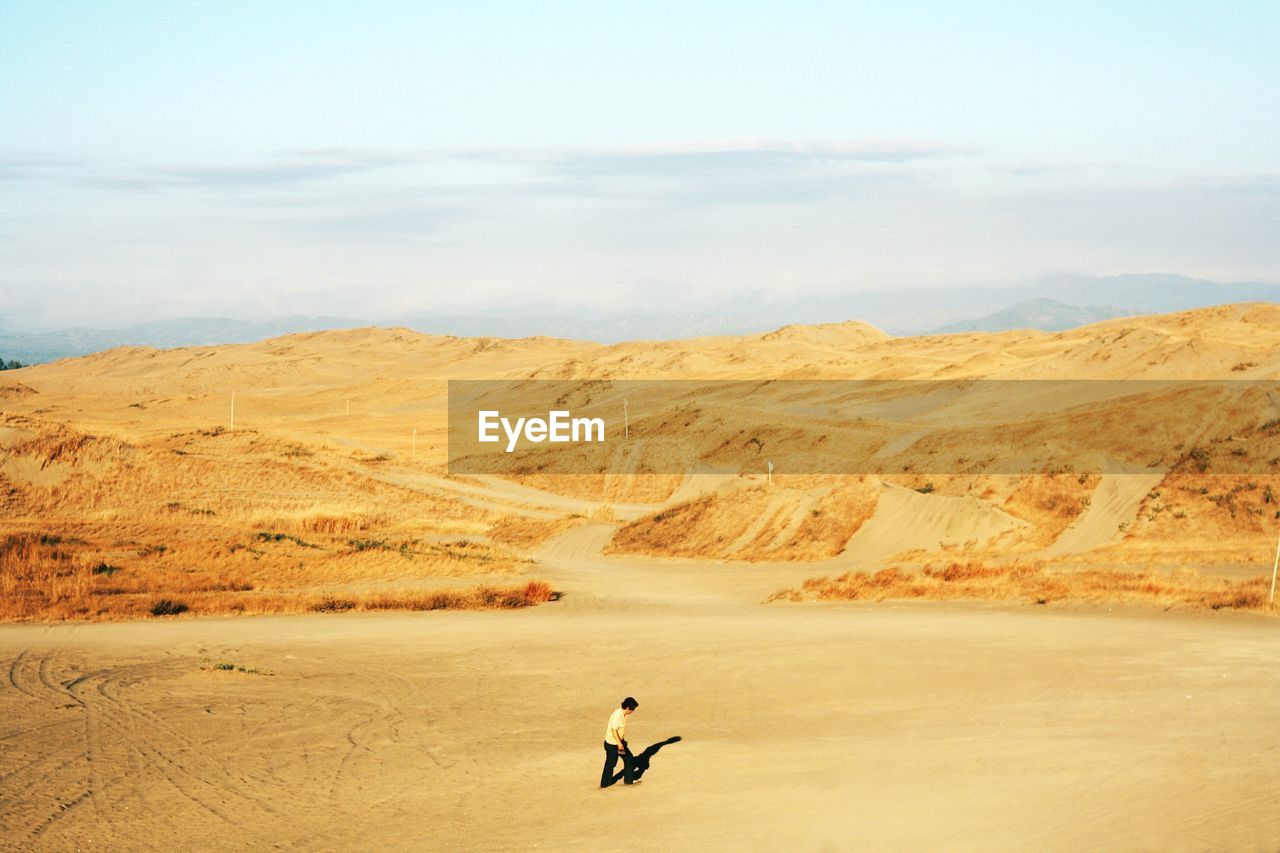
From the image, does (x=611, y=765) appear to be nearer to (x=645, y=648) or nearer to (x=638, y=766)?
(x=638, y=766)

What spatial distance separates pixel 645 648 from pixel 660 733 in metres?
5.77

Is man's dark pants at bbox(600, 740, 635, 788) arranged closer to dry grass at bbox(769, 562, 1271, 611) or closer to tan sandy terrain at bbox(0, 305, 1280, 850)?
tan sandy terrain at bbox(0, 305, 1280, 850)

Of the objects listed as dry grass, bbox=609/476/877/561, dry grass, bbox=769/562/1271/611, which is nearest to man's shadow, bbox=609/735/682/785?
dry grass, bbox=769/562/1271/611

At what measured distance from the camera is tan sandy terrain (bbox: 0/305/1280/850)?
472 inches

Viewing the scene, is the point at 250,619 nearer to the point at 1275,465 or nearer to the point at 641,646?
the point at 641,646

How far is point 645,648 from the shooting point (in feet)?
70.2

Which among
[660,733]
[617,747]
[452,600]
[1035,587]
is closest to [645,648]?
[660,733]

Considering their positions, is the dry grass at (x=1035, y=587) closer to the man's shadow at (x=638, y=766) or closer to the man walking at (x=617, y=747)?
the man's shadow at (x=638, y=766)

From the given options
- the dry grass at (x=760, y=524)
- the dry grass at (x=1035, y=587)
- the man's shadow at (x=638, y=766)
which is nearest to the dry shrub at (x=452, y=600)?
the dry grass at (x=1035, y=587)

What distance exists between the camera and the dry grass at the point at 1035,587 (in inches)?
984

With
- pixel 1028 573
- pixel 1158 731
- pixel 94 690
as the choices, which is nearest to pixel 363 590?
pixel 94 690

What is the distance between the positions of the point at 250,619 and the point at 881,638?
1296cm
